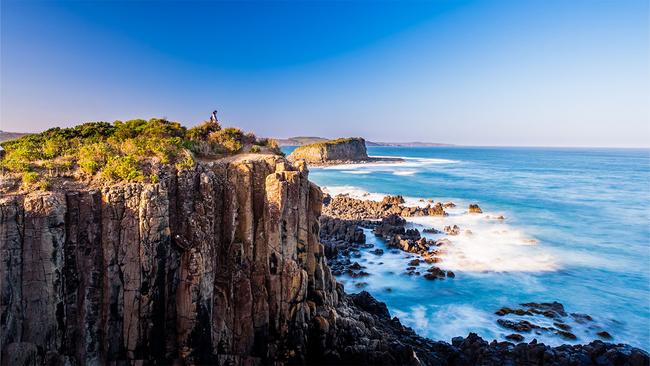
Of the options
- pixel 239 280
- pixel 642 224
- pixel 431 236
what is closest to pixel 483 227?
pixel 431 236

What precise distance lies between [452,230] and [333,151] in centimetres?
Result: 12070

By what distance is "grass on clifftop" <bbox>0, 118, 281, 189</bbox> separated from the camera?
44.3ft

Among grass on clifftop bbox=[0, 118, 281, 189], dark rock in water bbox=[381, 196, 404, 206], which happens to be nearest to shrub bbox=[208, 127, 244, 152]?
grass on clifftop bbox=[0, 118, 281, 189]

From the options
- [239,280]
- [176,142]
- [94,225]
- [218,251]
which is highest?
[176,142]

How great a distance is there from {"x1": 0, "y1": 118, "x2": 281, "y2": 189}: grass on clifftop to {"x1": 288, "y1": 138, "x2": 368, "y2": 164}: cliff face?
437ft

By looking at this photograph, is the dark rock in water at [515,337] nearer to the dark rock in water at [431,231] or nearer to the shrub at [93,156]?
the dark rock in water at [431,231]

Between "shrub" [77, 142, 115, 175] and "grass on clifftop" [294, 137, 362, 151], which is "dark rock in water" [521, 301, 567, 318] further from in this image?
"grass on clifftop" [294, 137, 362, 151]

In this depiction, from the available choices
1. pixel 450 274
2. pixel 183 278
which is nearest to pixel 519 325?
pixel 450 274

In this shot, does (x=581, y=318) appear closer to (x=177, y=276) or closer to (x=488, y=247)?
(x=488, y=247)

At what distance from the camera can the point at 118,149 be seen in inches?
611

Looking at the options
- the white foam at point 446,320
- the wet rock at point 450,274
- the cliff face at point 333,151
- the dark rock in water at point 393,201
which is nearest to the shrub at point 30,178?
the white foam at point 446,320

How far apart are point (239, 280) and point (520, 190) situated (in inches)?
3222

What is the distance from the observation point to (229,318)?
49.3ft

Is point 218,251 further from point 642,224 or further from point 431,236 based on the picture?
point 642,224
